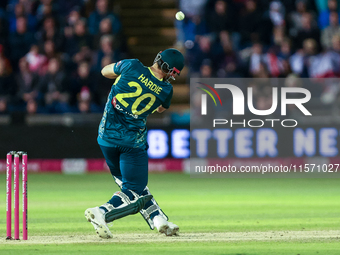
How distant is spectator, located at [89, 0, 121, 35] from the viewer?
17031 mm

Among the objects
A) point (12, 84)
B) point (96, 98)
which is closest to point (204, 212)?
point (96, 98)

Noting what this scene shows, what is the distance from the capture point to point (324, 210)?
10250 millimetres

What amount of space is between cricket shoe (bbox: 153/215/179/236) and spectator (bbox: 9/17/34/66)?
991cm

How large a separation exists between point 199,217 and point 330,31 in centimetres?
871

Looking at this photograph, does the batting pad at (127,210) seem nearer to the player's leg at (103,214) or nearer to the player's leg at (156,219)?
the player's leg at (103,214)

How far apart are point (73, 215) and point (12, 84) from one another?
7.03 metres

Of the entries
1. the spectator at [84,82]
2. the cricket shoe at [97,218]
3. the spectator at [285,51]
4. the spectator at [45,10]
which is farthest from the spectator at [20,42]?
the cricket shoe at [97,218]

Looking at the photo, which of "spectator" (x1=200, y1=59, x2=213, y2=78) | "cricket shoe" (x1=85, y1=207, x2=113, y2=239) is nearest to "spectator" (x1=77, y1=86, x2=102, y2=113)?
"spectator" (x1=200, y1=59, x2=213, y2=78)

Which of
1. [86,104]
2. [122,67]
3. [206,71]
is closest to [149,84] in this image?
[122,67]

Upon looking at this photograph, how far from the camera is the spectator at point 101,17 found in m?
17.0

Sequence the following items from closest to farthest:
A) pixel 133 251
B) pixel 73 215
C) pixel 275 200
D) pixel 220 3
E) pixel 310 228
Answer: pixel 133 251 < pixel 310 228 < pixel 73 215 < pixel 275 200 < pixel 220 3

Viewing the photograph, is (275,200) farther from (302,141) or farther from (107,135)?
(107,135)

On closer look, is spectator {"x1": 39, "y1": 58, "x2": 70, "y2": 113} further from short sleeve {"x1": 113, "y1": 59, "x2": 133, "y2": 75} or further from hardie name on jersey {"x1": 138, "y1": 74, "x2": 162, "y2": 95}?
hardie name on jersey {"x1": 138, "y1": 74, "x2": 162, "y2": 95}

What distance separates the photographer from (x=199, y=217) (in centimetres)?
959
